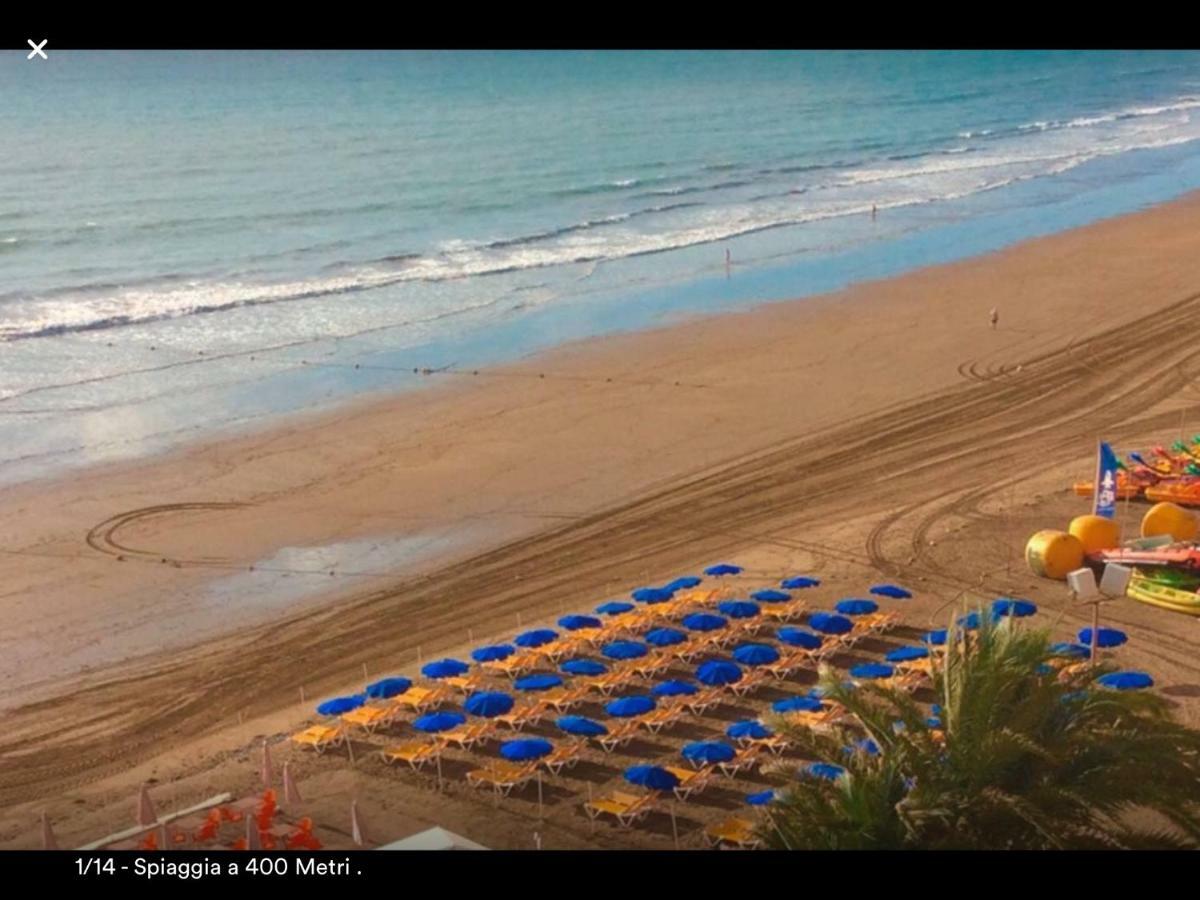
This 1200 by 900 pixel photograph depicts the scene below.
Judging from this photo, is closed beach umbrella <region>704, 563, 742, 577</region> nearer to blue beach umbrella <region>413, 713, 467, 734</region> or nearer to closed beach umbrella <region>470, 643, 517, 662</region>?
closed beach umbrella <region>470, 643, 517, 662</region>

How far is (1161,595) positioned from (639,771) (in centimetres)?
918

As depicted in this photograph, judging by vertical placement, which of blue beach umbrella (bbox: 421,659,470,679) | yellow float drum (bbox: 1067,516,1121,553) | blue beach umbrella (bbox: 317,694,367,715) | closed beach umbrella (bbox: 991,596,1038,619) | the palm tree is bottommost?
closed beach umbrella (bbox: 991,596,1038,619)

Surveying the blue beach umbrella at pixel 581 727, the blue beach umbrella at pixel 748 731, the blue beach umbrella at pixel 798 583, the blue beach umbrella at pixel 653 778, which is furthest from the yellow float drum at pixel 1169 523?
the blue beach umbrella at pixel 653 778

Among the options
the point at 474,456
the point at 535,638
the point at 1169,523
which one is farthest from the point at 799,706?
the point at 474,456

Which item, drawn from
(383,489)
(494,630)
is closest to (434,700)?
(494,630)

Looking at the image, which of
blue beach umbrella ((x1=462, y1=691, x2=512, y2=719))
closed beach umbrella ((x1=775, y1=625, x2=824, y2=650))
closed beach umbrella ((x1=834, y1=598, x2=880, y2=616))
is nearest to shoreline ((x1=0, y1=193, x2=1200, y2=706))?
blue beach umbrella ((x1=462, y1=691, x2=512, y2=719))

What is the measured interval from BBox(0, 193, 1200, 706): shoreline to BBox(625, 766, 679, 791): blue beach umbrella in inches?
311

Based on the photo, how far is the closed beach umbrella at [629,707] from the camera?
17.6 metres

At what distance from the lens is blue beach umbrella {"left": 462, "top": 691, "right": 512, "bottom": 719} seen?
17547 millimetres

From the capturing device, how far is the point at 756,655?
1914 cm

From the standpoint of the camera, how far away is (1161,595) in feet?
69.4

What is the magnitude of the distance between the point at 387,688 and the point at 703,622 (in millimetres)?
4452
